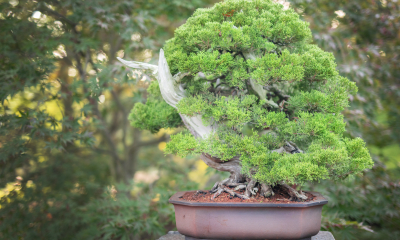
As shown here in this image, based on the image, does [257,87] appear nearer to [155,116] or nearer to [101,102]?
[155,116]

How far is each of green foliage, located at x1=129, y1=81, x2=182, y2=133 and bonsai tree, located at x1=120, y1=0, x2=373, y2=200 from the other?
0.52 ft

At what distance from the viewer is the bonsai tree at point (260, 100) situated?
0.93 m

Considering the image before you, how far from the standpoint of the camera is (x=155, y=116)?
1.28 m

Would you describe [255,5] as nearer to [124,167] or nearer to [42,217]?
[42,217]

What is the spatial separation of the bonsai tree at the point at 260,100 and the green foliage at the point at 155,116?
158 mm

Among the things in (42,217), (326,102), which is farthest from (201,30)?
(42,217)

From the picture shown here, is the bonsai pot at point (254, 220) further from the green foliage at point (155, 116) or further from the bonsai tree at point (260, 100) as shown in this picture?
the green foliage at point (155, 116)

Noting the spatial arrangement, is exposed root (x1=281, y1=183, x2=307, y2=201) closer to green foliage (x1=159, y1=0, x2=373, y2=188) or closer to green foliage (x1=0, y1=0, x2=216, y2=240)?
green foliage (x1=159, y1=0, x2=373, y2=188)

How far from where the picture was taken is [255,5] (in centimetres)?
110

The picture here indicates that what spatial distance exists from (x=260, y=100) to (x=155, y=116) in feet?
1.55

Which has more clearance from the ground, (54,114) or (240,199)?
(240,199)

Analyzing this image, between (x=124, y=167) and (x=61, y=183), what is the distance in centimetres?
67

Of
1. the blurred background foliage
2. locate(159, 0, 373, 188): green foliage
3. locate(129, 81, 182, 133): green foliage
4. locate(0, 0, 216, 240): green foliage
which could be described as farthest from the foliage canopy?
the blurred background foliage

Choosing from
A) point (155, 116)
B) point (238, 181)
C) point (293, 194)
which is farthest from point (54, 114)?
point (293, 194)
